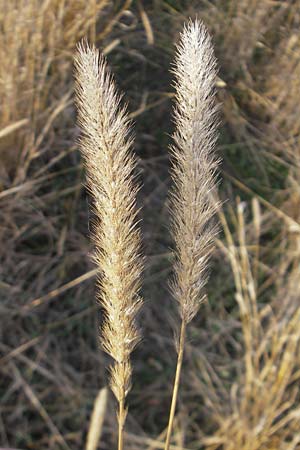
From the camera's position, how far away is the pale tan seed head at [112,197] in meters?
0.83

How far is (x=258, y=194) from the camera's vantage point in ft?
8.36

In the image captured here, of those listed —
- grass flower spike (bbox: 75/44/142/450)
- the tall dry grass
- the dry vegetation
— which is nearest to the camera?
grass flower spike (bbox: 75/44/142/450)

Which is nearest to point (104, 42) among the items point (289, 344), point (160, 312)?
point (160, 312)

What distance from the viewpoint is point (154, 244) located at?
8.27 ft

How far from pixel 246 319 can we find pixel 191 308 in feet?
4.79

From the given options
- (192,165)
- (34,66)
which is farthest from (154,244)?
(192,165)

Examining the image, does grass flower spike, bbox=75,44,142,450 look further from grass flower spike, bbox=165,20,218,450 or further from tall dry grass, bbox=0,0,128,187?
tall dry grass, bbox=0,0,128,187

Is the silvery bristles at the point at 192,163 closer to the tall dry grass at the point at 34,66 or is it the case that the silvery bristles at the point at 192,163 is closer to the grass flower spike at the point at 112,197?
the grass flower spike at the point at 112,197

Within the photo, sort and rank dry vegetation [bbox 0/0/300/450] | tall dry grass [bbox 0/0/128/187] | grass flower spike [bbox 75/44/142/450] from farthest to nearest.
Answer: dry vegetation [bbox 0/0/300/450], tall dry grass [bbox 0/0/128/187], grass flower spike [bbox 75/44/142/450]

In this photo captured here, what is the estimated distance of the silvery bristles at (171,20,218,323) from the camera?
84cm

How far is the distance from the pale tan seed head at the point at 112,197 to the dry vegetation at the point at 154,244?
122 centimetres

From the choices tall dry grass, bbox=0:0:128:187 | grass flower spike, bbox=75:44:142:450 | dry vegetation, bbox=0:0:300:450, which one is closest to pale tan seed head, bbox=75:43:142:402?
grass flower spike, bbox=75:44:142:450

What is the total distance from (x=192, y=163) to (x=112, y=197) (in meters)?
0.13

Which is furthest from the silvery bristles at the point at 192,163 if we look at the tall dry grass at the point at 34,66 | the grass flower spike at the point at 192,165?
the tall dry grass at the point at 34,66
